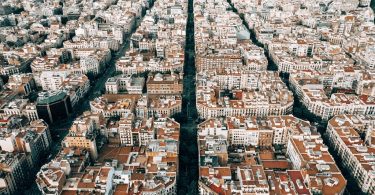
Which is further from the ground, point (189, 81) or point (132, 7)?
point (132, 7)

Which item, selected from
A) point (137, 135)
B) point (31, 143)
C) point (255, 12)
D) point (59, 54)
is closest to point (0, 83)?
point (59, 54)

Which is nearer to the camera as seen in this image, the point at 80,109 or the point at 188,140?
the point at 188,140

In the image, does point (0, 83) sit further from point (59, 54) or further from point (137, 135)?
point (137, 135)

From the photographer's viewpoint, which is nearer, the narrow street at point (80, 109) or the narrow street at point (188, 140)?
the narrow street at point (188, 140)

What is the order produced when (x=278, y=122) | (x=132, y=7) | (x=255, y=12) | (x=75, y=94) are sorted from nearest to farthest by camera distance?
(x=278, y=122), (x=75, y=94), (x=255, y=12), (x=132, y=7)

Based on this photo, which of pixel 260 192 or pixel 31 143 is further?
pixel 31 143

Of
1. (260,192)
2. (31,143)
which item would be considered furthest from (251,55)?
(31,143)

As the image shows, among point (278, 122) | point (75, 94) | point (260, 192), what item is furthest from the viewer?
point (75, 94)

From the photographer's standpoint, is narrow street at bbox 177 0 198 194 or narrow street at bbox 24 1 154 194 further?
narrow street at bbox 24 1 154 194

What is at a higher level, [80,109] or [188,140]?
[80,109]

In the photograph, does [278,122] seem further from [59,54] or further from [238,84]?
[59,54]
